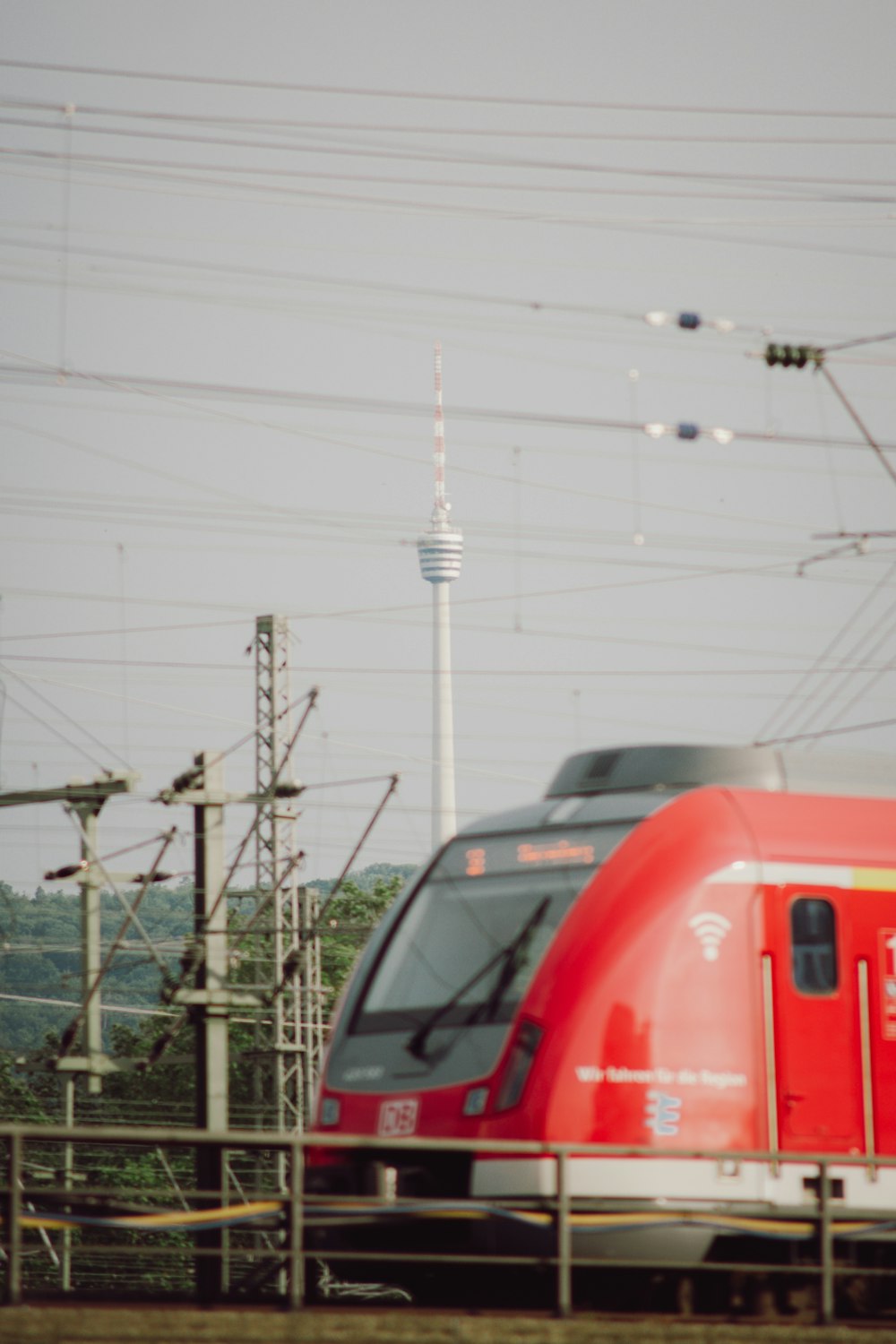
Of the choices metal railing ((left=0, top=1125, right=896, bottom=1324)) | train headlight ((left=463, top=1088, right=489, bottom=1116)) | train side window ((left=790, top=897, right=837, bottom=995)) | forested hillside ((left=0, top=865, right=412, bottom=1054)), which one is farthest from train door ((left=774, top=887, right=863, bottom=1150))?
forested hillside ((left=0, top=865, right=412, bottom=1054))

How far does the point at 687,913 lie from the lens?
15.1m

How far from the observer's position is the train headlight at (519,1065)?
48.0 ft

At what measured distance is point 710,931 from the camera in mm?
15211

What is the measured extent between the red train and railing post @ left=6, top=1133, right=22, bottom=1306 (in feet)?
11.4

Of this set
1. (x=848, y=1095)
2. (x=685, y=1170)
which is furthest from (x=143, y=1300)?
(x=848, y=1095)

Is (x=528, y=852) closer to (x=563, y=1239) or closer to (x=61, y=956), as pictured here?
(x=563, y=1239)

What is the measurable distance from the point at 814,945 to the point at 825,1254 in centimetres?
238

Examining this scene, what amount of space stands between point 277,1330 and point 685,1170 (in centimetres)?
Result: 359

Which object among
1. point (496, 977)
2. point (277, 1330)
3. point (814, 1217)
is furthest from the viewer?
point (496, 977)

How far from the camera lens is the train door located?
15.4 metres

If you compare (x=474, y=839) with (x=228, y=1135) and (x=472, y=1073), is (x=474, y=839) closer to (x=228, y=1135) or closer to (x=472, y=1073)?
(x=472, y=1073)

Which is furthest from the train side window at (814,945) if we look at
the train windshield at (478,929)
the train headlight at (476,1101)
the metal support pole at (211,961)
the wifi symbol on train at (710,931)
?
the metal support pole at (211,961)

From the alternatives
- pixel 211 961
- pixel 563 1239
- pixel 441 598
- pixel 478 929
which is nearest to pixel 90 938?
pixel 211 961

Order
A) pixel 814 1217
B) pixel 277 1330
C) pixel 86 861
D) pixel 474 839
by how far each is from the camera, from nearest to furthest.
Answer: pixel 277 1330
pixel 814 1217
pixel 474 839
pixel 86 861
